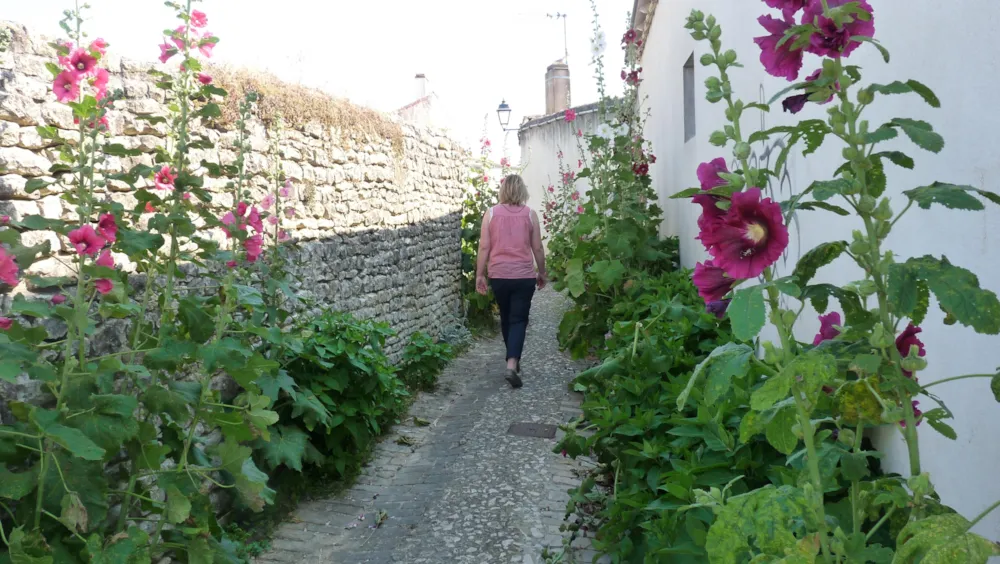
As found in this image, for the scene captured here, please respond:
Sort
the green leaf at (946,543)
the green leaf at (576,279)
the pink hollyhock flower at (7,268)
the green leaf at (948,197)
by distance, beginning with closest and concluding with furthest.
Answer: the green leaf at (946,543), the green leaf at (948,197), the pink hollyhock flower at (7,268), the green leaf at (576,279)

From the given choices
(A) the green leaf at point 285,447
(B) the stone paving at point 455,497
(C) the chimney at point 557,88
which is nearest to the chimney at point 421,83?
(C) the chimney at point 557,88

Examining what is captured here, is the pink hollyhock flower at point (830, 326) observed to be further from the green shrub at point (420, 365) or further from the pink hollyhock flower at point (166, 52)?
the green shrub at point (420, 365)

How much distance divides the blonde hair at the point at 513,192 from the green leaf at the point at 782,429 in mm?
5304

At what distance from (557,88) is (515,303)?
13504 millimetres

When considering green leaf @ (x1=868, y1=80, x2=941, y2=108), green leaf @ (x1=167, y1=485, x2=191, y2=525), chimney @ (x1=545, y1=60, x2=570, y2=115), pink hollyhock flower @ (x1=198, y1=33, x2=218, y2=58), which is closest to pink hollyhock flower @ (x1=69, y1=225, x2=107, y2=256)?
green leaf @ (x1=167, y1=485, x2=191, y2=525)

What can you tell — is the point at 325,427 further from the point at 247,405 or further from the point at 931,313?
the point at 931,313

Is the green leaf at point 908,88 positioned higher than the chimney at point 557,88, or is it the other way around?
the chimney at point 557,88

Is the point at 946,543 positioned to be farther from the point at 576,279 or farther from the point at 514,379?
the point at 514,379

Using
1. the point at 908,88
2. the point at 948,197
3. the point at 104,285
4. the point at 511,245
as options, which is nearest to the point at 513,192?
the point at 511,245

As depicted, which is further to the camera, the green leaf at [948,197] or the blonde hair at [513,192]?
the blonde hair at [513,192]

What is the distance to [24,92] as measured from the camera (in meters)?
2.76

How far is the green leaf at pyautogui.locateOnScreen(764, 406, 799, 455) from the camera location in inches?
51.6

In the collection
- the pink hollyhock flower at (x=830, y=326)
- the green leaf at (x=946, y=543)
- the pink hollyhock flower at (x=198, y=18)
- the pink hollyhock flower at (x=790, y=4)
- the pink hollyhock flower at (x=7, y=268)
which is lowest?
the green leaf at (x=946, y=543)

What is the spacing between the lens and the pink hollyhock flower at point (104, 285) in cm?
238
